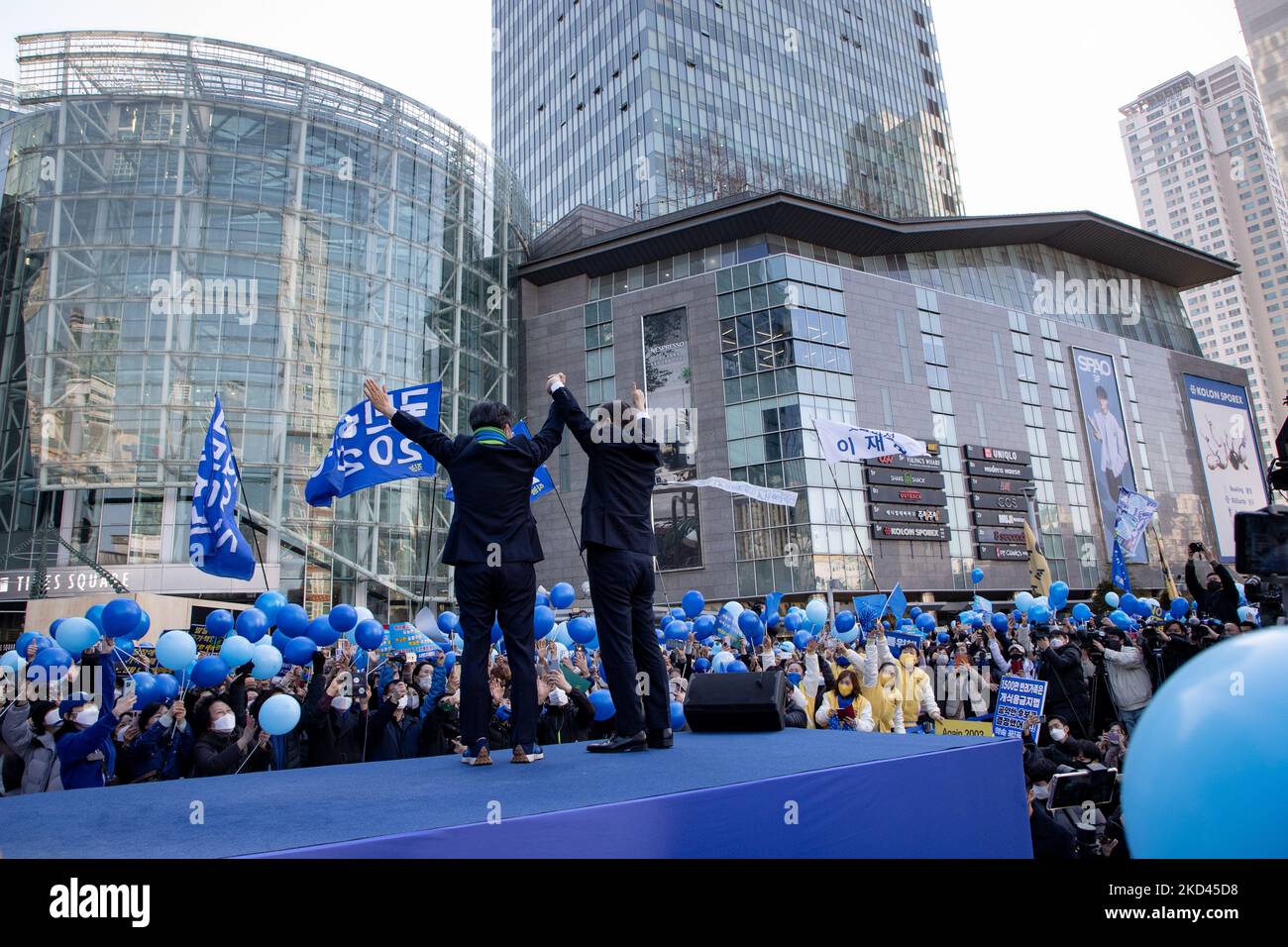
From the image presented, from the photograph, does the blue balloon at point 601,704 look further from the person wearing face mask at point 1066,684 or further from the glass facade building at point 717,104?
the glass facade building at point 717,104

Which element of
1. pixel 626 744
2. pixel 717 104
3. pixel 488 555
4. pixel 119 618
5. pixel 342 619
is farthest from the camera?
pixel 717 104

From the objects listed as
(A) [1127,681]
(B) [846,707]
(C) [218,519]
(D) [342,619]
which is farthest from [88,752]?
(A) [1127,681]

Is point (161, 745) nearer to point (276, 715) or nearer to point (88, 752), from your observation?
point (88, 752)

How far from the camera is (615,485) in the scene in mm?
4785

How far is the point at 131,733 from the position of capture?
21.3 ft

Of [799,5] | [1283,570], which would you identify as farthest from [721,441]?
[799,5]

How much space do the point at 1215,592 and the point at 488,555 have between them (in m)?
12.2

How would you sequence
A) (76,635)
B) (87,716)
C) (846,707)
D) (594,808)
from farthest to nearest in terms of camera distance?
(846,707) < (76,635) < (87,716) < (594,808)

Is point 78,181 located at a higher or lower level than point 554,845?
higher

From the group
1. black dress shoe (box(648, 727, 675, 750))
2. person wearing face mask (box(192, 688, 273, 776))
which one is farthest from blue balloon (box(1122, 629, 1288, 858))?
person wearing face mask (box(192, 688, 273, 776))

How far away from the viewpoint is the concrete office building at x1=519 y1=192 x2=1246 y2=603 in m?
38.2

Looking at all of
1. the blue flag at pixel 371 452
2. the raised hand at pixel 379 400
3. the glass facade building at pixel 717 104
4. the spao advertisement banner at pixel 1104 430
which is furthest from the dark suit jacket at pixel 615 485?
the glass facade building at pixel 717 104

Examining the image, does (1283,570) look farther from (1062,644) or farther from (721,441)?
(721,441)

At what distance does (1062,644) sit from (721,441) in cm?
2897
